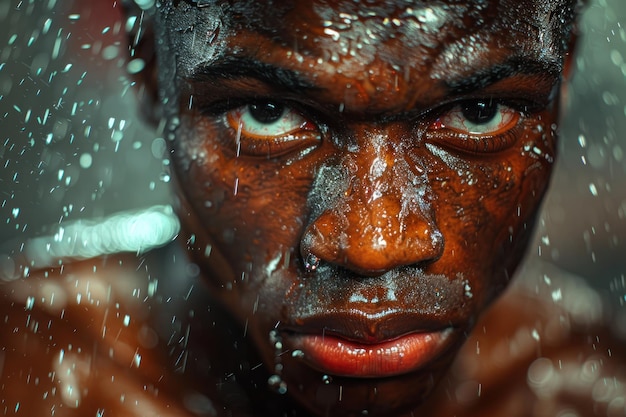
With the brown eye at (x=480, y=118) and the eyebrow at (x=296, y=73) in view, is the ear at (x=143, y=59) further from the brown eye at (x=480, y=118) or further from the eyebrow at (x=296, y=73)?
the brown eye at (x=480, y=118)

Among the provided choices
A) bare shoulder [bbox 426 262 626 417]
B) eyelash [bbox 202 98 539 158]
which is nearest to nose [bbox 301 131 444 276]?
eyelash [bbox 202 98 539 158]

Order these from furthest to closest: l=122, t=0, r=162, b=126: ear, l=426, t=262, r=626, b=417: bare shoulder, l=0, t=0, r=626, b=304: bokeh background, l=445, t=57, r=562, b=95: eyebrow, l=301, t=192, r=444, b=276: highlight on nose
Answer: l=0, t=0, r=626, b=304: bokeh background → l=426, t=262, r=626, b=417: bare shoulder → l=122, t=0, r=162, b=126: ear → l=445, t=57, r=562, b=95: eyebrow → l=301, t=192, r=444, b=276: highlight on nose

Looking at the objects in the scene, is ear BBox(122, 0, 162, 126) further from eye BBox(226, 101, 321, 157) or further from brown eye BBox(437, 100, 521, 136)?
brown eye BBox(437, 100, 521, 136)

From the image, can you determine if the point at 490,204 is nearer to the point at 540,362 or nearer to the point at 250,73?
the point at 250,73

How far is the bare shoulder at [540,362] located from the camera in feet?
8.16

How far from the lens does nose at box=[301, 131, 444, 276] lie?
5.00 ft

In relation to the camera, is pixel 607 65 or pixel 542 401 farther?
pixel 607 65

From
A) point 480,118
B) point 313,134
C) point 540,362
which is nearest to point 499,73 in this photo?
point 480,118

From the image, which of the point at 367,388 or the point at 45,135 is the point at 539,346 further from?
the point at 45,135

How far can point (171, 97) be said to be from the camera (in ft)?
6.31

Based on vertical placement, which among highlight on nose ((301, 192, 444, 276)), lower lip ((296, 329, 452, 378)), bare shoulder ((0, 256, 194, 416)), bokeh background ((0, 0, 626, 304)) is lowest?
bokeh background ((0, 0, 626, 304))

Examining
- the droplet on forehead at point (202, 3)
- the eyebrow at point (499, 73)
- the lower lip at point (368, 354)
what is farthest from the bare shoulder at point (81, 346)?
the eyebrow at point (499, 73)

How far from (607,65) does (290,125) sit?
2839 millimetres

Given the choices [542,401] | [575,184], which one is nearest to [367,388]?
[542,401]
